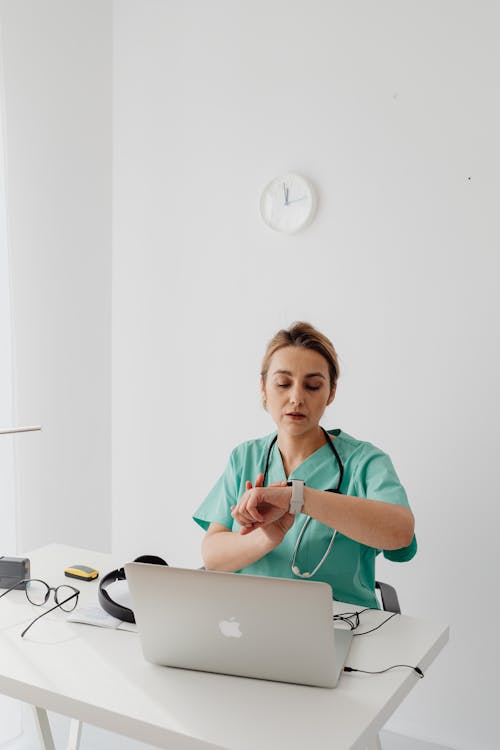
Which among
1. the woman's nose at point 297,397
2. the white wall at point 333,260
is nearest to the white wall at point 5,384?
the white wall at point 333,260

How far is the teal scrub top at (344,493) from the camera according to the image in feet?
5.35

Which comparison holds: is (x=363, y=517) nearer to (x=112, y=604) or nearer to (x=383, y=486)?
(x=383, y=486)

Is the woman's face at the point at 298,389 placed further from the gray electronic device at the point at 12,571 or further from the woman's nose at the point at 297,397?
the gray electronic device at the point at 12,571

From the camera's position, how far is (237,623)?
1.17 meters

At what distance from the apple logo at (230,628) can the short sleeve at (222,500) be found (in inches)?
23.2

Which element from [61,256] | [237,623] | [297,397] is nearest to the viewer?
[237,623]

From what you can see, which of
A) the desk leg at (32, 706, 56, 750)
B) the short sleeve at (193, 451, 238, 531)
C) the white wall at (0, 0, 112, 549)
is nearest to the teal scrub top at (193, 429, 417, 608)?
the short sleeve at (193, 451, 238, 531)

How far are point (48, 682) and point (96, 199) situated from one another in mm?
2038

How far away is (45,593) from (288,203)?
4.84ft

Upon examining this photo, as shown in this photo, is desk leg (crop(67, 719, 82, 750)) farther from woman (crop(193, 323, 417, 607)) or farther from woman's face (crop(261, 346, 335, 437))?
woman's face (crop(261, 346, 335, 437))

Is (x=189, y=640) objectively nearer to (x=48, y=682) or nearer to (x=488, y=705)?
(x=48, y=682)

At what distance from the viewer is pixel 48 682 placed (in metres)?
1.21

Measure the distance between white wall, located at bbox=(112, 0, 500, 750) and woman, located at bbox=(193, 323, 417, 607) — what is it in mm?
630

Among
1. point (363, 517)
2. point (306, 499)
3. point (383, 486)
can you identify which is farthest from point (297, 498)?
point (383, 486)
